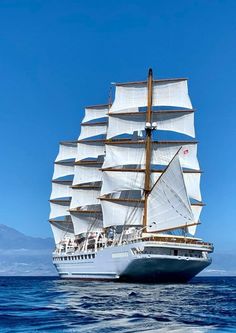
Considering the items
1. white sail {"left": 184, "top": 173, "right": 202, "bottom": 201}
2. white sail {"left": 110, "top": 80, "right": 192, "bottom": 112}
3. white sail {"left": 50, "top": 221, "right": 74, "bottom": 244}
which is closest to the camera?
white sail {"left": 184, "top": 173, "right": 202, "bottom": 201}

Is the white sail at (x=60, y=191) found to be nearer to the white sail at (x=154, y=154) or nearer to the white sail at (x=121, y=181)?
the white sail at (x=121, y=181)

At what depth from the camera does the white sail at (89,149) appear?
109 meters

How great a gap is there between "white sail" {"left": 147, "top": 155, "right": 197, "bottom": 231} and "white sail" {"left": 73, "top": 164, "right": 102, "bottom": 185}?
2825 centimetres

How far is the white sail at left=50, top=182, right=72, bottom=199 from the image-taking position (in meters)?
120

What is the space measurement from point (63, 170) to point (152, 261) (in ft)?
184

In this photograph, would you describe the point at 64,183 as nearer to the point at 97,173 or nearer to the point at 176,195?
the point at 97,173

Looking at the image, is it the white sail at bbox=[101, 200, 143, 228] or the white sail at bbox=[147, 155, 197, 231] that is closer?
the white sail at bbox=[147, 155, 197, 231]

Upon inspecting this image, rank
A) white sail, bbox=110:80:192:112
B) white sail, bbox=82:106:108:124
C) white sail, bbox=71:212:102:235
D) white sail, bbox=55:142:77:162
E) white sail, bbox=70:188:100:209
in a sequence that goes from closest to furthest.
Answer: white sail, bbox=110:80:192:112 < white sail, bbox=71:212:102:235 < white sail, bbox=70:188:100:209 < white sail, bbox=82:106:108:124 < white sail, bbox=55:142:77:162

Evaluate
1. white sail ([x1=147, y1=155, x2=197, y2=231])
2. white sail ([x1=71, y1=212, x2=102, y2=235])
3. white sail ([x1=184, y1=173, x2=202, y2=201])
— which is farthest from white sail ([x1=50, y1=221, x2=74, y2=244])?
white sail ([x1=147, y1=155, x2=197, y2=231])

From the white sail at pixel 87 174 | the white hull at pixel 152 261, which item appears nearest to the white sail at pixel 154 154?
the white hull at pixel 152 261

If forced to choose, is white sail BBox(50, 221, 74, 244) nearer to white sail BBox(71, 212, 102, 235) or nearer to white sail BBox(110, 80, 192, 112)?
white sail BBox(71, 212, 102, 235)

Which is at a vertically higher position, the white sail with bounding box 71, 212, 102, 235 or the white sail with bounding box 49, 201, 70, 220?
the white sail with bounding box 49, 201, 70, 220

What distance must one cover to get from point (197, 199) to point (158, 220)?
12365 mm

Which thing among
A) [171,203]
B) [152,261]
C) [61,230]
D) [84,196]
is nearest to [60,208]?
[61,230]
